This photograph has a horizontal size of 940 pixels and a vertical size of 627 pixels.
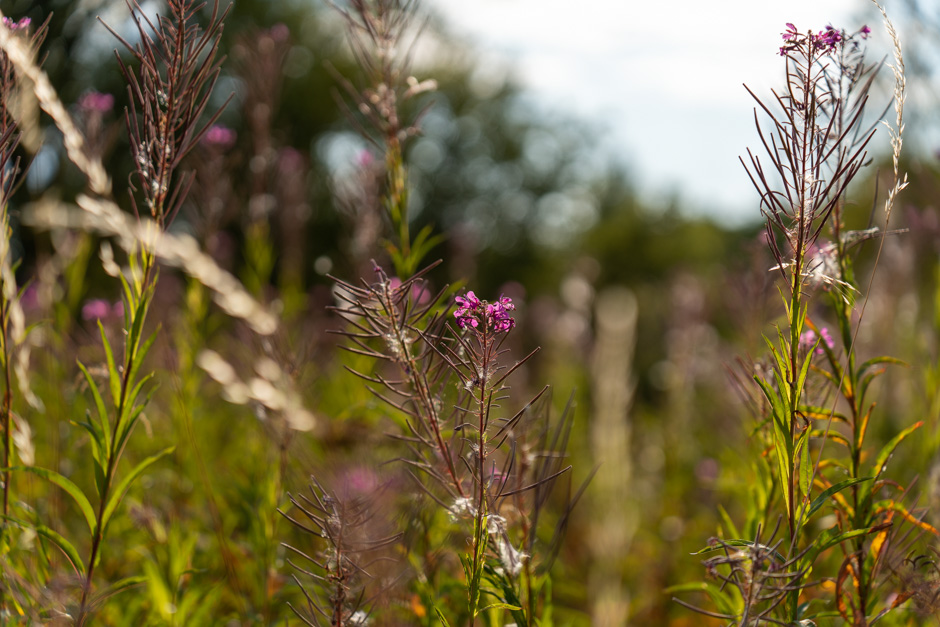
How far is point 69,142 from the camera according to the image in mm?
1461

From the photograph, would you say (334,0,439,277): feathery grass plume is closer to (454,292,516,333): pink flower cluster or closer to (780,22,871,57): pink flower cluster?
(454,292,516,333): pink flower cluster

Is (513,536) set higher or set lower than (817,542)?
lower

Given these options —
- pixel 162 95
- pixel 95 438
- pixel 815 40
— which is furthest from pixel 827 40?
pixel 95 438

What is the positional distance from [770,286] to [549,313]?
6855 mm

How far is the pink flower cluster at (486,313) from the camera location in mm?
1187

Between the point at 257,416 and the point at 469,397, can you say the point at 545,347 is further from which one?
the point at 469,397

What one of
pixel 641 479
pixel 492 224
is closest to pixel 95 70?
pixel 492 224

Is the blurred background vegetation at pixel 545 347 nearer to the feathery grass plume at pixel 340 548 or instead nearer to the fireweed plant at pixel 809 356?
the fireweed plant at pixel 809 356

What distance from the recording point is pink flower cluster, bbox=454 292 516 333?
1187mm

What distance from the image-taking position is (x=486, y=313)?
119 centimetres

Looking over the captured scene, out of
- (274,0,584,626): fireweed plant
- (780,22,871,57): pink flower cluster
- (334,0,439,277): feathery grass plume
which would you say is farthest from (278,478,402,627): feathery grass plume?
(780,22,871,57): pink flower cluster

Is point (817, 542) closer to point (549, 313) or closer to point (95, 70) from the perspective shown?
point (549, 313)

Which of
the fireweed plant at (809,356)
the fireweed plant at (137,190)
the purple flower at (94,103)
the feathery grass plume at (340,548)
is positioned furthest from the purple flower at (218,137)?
the fireweed plant at (809,356)

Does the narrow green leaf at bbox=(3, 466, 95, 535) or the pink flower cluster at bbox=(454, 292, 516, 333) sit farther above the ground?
the pink flower cluster at bbox=(454, 292, 516, 333)
